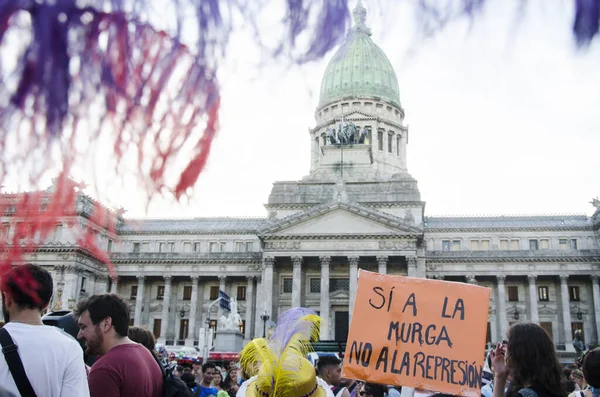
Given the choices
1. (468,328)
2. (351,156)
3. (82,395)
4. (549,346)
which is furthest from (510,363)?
(351,156)

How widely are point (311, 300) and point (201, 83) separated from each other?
175 feet

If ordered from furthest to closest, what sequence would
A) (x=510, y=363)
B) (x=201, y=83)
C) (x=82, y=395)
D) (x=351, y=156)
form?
(x=351, y=156) → (x=510, y=363) → (x=82, y=395) → (x=201, y=83)

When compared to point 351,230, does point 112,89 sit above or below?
below

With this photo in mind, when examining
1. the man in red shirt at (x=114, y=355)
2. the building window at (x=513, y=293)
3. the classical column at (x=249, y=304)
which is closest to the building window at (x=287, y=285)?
the classical column at (x=249, y=304)

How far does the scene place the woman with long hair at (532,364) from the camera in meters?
5.05

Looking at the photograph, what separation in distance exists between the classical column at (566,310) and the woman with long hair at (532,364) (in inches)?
2169

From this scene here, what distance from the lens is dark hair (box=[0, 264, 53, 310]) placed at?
13.9 feet

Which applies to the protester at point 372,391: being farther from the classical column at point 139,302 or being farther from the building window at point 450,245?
the classical column at point 139,302

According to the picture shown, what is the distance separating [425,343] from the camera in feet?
22.9

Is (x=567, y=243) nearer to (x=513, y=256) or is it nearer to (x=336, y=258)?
(x=513, y=256)

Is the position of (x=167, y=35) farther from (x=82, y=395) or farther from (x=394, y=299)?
(x=394, y=299)

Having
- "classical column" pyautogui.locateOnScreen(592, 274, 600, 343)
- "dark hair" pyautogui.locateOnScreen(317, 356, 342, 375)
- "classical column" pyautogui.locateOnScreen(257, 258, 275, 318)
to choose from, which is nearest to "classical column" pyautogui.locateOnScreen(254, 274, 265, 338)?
"classical column" pyautogui.locateOnScreen(257, 258, 275, 318)

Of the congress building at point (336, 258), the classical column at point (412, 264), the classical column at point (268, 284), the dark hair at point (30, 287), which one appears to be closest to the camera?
the dark hair at point (30, 287)

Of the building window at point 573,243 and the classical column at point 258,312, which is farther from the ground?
the building window at point 573,243
